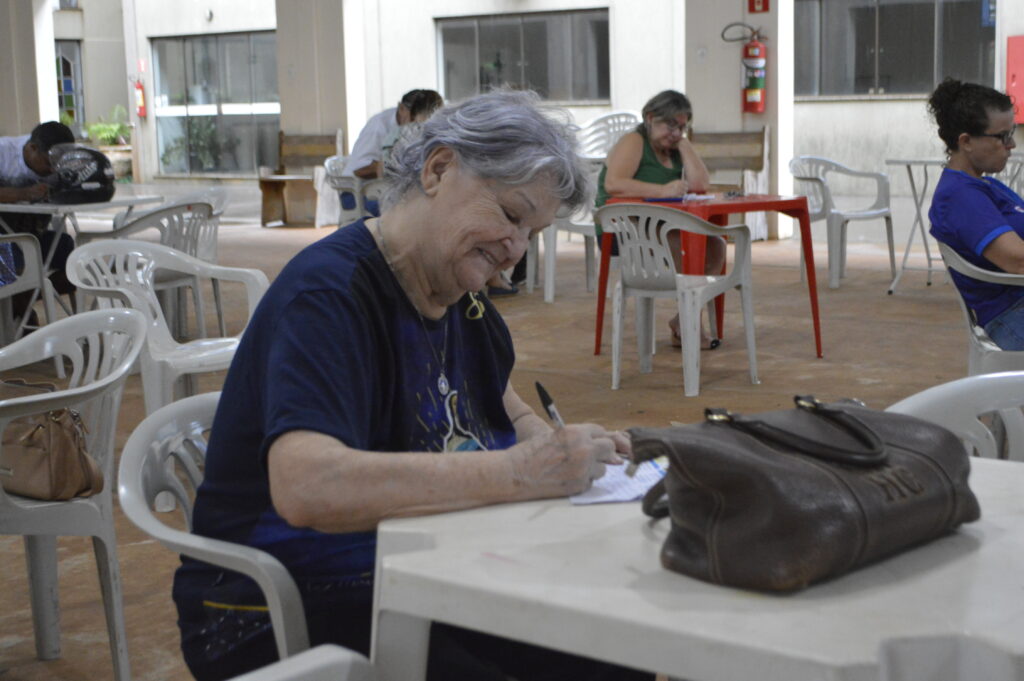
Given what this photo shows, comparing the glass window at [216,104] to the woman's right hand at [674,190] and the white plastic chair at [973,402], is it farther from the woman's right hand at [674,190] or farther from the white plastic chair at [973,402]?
the white plastic chair at [973,402]

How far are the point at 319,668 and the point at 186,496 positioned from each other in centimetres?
97

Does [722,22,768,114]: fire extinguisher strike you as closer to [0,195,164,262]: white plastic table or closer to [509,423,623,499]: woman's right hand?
[0,195,164,262]: white plastic table

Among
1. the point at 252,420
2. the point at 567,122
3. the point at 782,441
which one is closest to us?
the point at 782,441

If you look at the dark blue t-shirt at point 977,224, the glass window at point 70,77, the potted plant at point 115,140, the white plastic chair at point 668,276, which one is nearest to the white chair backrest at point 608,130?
the white plastic chair at point 668,276

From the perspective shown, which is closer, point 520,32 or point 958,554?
point 958,554

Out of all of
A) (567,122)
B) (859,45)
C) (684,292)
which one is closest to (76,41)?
(859,45)

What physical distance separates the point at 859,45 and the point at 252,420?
15277 mm

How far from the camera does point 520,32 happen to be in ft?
56.6

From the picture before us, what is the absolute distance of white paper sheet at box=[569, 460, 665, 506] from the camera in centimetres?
154

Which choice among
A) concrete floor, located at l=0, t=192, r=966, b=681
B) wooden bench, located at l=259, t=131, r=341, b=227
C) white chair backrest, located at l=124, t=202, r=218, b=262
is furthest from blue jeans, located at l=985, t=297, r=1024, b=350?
wooden bench, located at l=259, t=131, r=341, b=227

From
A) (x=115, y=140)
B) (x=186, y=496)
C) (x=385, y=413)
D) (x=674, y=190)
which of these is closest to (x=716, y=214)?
(x=674, y=190)

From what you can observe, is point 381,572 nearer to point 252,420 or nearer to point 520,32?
point 252,420

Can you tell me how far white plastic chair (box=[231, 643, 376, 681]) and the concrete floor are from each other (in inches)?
64.7

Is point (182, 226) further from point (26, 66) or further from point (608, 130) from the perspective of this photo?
point (26, 66)
